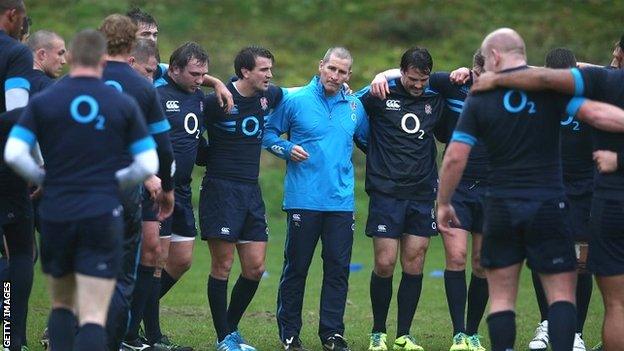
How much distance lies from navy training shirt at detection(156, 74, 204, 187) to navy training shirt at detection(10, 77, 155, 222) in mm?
2912

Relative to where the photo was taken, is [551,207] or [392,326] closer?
[551,207]

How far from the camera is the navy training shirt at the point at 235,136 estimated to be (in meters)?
10.9

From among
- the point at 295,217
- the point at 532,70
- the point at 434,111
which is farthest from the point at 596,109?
the point at 295,217

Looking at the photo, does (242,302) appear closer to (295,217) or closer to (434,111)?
(295,217)

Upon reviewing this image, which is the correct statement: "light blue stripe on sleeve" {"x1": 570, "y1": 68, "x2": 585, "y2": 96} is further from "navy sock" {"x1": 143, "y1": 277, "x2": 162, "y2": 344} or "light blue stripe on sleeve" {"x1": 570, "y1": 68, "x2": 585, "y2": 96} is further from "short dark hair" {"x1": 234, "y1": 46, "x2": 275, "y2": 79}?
"navy sock" {"x1": 143, "y1": 277, "x2": 162, "y2": 344}

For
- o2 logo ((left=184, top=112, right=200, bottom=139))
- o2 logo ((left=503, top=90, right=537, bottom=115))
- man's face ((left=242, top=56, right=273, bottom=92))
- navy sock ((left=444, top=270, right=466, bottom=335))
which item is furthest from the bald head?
o2 logo ((left=184, top=112, right=200, bottom=139))

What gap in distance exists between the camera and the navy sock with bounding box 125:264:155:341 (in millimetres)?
10156

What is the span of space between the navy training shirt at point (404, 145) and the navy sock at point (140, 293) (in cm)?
231

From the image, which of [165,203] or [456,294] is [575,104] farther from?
[165,203]

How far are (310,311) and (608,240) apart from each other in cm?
562

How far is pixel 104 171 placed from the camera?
770 cm

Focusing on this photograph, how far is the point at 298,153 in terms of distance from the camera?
10.9m

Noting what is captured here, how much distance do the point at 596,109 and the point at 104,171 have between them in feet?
11.7

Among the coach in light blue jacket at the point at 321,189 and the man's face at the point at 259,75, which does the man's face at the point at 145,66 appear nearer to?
the man's face at the point at 259,75
